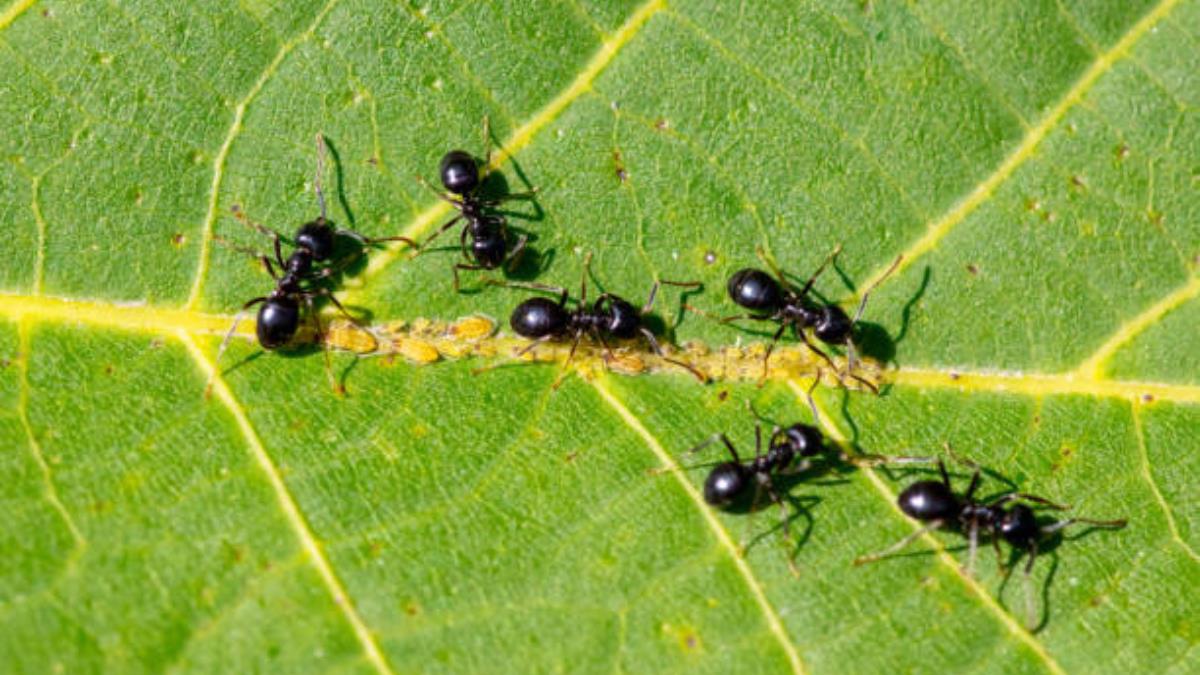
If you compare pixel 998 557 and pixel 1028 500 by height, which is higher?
pixel 1028 500

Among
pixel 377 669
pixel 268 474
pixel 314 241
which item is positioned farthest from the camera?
pixel 314 241

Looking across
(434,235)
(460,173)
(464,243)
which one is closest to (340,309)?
(434,235)

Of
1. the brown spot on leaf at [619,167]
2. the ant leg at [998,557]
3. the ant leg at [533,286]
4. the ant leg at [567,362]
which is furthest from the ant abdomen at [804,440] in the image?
the brown spot on leaf at [619,167]

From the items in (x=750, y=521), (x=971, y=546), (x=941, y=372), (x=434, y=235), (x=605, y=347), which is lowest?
(x=971, y=546)

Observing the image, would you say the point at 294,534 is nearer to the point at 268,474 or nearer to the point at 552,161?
the point at 268,474

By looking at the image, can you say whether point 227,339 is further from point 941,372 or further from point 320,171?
point 941,372

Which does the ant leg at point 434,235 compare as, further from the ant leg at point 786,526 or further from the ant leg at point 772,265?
the ant leg at point 786,526

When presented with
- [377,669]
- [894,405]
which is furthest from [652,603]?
[894,405]
